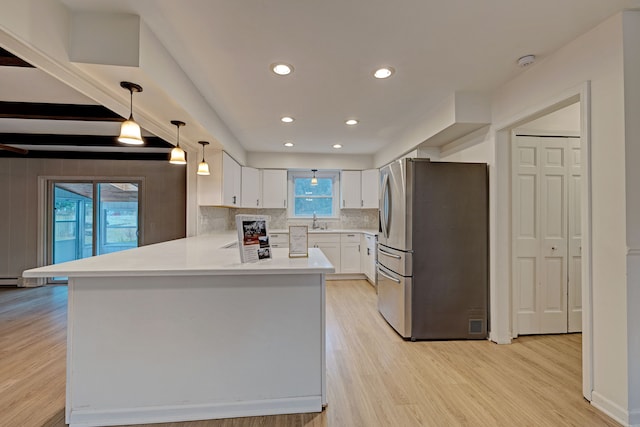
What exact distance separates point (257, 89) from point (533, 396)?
3.20m

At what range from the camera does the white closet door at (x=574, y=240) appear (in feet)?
9.70

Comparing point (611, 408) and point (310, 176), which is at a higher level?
point (310, 176)

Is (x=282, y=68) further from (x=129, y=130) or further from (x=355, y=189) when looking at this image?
(x=355, y=189)

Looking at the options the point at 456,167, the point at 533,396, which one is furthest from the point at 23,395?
the point at 456,167

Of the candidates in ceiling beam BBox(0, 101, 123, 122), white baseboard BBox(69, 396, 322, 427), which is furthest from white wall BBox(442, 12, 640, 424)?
ceiling beam BBox(0, 101, 123, 122)

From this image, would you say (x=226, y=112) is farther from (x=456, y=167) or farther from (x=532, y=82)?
(x=532, y=82)

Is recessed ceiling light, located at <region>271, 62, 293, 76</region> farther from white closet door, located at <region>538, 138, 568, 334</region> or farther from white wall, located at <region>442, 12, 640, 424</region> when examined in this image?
white closet door, located at <region>538, 138, 568, 334</region>

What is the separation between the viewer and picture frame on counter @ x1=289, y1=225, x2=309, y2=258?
2.11 metres

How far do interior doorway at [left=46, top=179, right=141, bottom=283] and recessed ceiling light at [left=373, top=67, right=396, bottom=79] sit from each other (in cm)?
475

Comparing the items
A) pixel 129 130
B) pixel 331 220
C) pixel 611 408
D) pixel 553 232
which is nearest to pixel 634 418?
pixel 611 408

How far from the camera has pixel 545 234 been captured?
9.62 feet

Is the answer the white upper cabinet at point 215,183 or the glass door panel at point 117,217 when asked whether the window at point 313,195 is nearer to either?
the white upper cabinet at point 215,183

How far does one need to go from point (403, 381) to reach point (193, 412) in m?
1.41

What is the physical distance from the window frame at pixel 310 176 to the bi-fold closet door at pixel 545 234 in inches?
138
